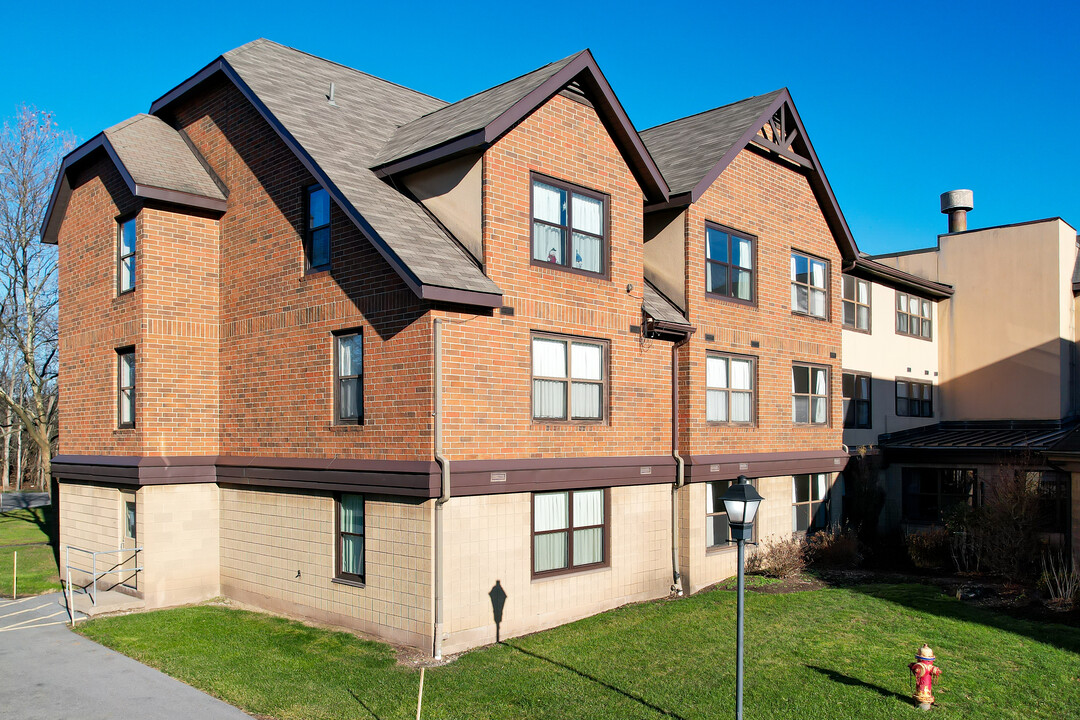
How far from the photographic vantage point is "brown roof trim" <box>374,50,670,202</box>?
1423 cm

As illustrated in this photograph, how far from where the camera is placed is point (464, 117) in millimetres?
15711

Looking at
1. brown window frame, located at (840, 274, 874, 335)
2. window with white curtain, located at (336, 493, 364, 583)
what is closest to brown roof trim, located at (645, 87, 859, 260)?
brown window frame, located at (840, 274, 874, 335)

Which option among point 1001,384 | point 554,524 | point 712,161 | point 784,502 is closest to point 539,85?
point 712,161

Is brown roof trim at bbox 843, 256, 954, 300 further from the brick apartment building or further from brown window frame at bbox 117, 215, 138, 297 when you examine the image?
brown window frame at bbox 117, 215, 138, 297

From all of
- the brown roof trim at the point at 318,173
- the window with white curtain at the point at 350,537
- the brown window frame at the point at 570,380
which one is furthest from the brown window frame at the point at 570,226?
the window with white curtain at the point at 350,537

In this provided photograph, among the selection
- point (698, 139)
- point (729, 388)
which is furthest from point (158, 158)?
point (729, 388)

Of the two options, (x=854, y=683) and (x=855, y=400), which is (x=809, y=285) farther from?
(x=854, y=683)

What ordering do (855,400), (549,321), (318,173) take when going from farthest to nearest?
(855,400) < (549,321) < (318,173)

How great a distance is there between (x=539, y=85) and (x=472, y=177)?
2058 millimetres

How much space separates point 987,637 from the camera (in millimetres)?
14094

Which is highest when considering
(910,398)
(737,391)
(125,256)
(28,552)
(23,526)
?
(125,256)

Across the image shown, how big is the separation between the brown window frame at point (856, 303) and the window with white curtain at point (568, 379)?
12126 mm

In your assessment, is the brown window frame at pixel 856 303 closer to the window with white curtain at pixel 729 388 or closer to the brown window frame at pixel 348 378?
the window with white curtain at pixel 729 388

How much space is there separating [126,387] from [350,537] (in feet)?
21.8
